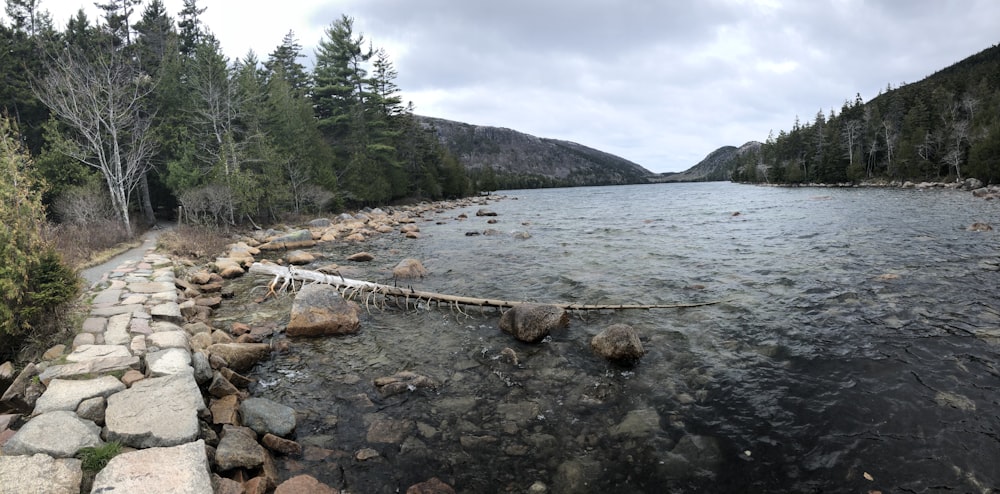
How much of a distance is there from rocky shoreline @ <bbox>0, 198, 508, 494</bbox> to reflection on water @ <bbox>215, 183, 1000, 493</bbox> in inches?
18.4

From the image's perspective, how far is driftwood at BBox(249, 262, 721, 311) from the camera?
966 centimetres

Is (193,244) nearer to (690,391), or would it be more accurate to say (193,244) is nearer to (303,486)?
(303,486)

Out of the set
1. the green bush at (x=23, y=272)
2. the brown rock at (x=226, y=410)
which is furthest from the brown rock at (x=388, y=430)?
the green bush at (x=23, y=272)

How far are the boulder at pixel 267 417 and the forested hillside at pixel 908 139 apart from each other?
6927 cm

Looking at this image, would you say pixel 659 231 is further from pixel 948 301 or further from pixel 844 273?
pixel 948 301

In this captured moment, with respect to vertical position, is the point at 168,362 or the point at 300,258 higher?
the point at 300,258

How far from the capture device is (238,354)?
7.03m

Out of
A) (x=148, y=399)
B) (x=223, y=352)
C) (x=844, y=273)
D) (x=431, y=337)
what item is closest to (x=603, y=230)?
(x=844, y=273)

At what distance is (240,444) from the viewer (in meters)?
4.48

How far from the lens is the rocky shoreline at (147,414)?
11.8ft

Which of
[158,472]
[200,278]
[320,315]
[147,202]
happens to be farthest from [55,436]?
[147,202]

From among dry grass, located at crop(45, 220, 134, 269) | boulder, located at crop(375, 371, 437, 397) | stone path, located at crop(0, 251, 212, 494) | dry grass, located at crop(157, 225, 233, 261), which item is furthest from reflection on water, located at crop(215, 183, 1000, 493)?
dry grass, located at crop(157, 225, 233, 261)

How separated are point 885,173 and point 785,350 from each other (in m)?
89.5

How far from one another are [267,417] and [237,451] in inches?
37.1
